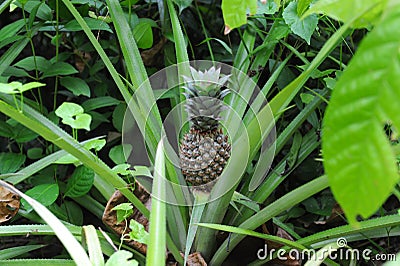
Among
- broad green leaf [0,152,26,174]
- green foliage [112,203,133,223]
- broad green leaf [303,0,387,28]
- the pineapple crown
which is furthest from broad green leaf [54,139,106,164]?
broad green leaf [303,0,387,28]

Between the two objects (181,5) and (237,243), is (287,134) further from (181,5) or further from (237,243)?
(181,5)

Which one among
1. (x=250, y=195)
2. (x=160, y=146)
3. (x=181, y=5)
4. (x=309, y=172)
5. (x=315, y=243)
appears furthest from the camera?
(x=309, y=172)

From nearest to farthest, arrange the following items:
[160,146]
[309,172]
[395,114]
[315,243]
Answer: [395,114] < [160,146] < [315,243] < [309,172]

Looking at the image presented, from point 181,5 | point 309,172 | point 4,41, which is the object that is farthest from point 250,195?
point 4,41

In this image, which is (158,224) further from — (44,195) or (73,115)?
(44,195)

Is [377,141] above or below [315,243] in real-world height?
above

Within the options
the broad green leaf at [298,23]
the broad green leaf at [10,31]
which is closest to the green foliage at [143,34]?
the broad green leaf at [10,31]

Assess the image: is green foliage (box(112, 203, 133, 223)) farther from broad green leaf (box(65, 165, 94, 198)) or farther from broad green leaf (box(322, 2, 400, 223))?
broad green leaf (box(322, 2, 400, 223))
